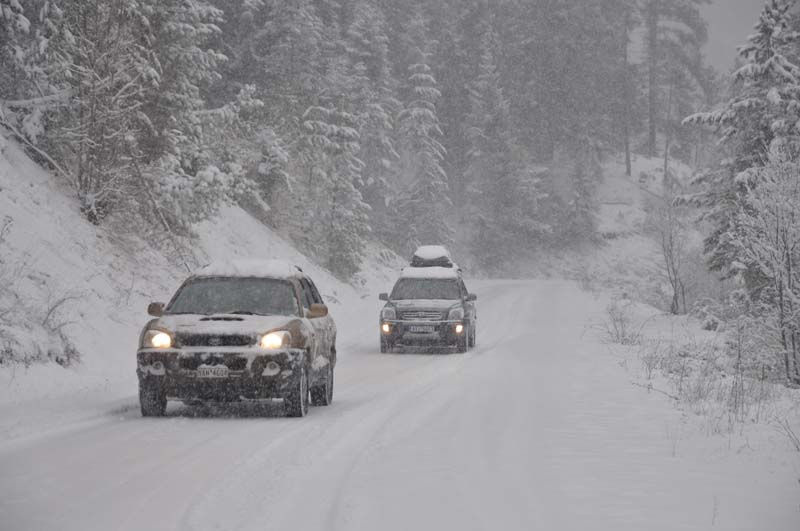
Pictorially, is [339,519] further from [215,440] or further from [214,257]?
[214,257]

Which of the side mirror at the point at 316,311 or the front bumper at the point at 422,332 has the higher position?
the side mirror at the point at 316,311

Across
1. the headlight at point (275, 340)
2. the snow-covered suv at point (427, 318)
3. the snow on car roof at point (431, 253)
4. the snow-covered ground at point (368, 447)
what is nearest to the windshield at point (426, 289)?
the snow-covered suv at point (427, 318)

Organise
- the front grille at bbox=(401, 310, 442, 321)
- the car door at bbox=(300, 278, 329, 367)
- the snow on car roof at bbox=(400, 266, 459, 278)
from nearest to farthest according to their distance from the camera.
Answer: the car door at bbox=(300, 278, 329, 367) < the front grille at bbox=(401, 310, 442, 321) < the snow on car roof at bbox=(400, 266, 459, 278)

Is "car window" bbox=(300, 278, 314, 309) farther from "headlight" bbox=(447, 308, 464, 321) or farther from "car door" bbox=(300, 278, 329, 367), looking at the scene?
"headlight" bbox=(447, 308, 464, 321)

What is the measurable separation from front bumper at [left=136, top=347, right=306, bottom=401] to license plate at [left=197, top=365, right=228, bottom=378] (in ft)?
0.04

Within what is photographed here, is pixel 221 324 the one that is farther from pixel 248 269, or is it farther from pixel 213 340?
pixel 248 269

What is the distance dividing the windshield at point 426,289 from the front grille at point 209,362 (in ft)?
35.9

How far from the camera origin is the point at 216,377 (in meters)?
10.1

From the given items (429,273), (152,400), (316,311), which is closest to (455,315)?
(429,273)

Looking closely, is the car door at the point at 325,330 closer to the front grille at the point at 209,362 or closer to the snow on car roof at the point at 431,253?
the front grille at the point at 209,362

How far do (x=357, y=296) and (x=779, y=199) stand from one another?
2023 cm

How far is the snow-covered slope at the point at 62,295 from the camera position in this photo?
1167 centimetres

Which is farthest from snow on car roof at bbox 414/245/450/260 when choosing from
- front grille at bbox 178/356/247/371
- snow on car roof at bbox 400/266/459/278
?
front grille at bbox 178/356/247/371

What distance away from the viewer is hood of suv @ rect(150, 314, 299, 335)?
1022 cm
